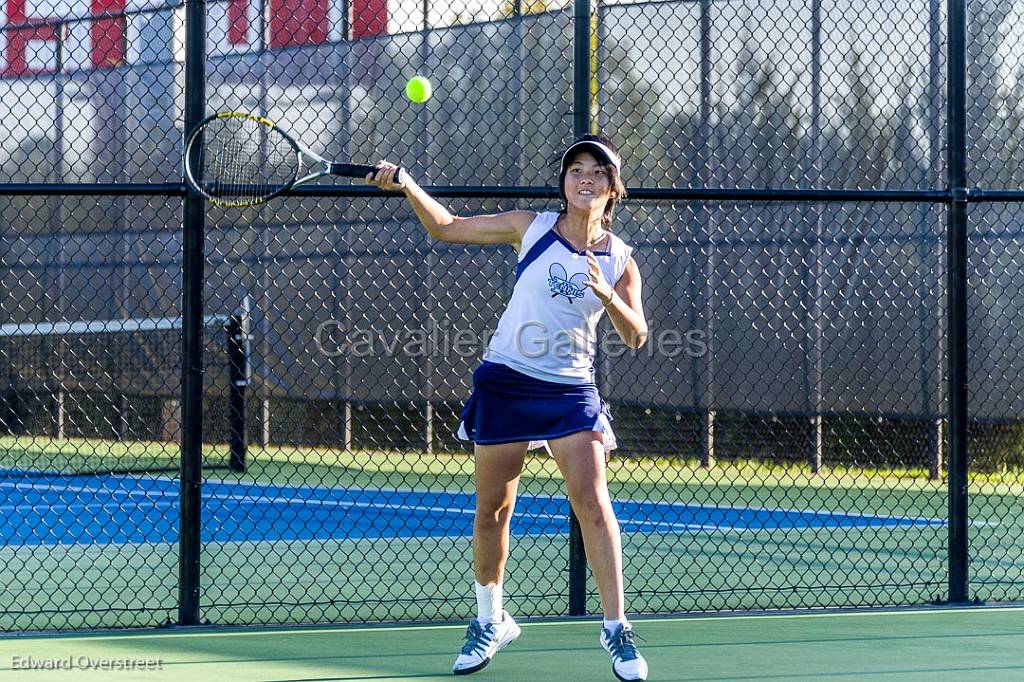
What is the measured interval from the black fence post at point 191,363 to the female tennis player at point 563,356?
116 centimetres

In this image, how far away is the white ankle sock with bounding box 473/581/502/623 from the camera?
4320 millimetres

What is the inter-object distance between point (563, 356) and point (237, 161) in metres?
1.51

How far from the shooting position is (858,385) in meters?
11.0

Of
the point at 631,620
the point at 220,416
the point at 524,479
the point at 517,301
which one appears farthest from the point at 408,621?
the point at 220,416

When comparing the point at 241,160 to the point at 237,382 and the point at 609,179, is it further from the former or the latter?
the point at 237,382

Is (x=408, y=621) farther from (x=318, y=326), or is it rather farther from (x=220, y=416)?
(x=220, y=416)

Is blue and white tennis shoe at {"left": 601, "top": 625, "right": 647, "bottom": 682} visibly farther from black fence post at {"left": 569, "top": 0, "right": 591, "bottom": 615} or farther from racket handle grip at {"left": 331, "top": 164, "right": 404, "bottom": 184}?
racket handle grip at {"left": 331, "top": 164, "right": 404, "bottom": 184}

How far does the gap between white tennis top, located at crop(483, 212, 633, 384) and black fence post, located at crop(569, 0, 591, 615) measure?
1093 millimetres

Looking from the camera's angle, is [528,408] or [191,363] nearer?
[528,408]

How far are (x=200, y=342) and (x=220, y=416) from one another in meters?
9.51

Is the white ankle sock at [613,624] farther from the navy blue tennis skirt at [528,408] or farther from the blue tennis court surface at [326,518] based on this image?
the blue tennis court surface at [326,518]

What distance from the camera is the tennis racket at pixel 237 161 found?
4805 millimetres

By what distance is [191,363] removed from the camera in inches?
197

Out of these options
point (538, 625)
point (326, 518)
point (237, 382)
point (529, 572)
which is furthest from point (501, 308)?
point (538, 625)
